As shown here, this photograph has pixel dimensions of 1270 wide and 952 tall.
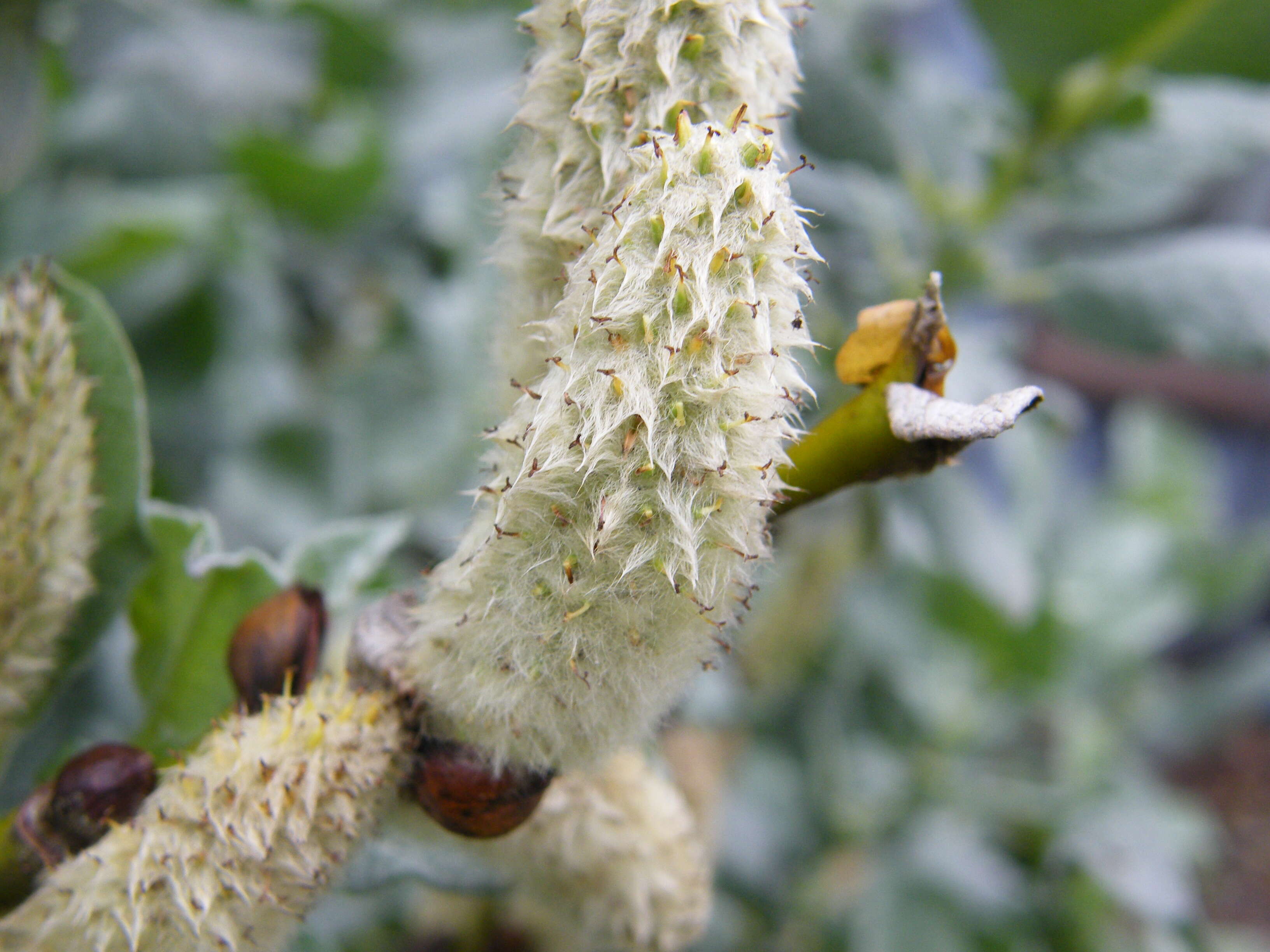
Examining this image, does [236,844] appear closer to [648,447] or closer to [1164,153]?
[648,447]

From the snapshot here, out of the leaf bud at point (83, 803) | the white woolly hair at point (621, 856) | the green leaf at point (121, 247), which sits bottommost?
the white woolly hair at point (621, 856)

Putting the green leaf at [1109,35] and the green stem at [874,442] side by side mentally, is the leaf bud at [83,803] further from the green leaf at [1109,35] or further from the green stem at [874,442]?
the green leaf at [1109,35]

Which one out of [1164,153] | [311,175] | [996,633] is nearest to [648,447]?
[1164,153]

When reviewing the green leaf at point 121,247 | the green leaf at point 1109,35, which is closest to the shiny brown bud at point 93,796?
the green leaf at point 121,247

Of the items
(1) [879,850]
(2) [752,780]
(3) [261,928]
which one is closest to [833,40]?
(3) [261,928]

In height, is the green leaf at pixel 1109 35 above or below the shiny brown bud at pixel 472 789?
above

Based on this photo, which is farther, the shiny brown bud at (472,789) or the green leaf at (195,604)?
the green leaf at (195,604)
